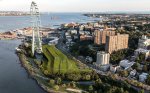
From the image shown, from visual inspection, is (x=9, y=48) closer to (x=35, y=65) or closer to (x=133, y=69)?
(x=35, y=65)

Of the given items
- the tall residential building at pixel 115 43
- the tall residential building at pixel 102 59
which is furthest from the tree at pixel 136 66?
the tall residential building at pixel 115 43

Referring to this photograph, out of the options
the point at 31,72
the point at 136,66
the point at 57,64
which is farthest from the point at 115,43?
the point at 31,72

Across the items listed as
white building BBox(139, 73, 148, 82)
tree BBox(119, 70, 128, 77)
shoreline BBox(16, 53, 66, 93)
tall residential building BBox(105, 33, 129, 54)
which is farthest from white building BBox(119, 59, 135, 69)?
shoreline BBox(16, 53, 66, 93)

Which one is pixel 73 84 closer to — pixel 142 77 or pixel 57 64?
pixel 142 77

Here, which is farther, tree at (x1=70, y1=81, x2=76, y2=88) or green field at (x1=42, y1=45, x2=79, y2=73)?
green field at (x1=42, y1=45, x2=79, y2=73)

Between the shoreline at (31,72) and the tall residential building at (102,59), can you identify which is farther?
the tall residential building at (102,59)

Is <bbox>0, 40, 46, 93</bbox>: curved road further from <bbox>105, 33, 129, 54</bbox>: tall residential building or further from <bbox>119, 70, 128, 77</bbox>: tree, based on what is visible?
<bbox>105, 33, 129, 54</bbox>: tall residential building

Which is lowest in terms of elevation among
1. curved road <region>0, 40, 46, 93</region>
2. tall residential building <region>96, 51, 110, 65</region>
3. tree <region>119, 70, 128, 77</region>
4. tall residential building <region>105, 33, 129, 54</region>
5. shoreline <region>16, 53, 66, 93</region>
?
curved road <region>0, 40, 46, 93</region>

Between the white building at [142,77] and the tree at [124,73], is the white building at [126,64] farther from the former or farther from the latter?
the white building at [142,77]
